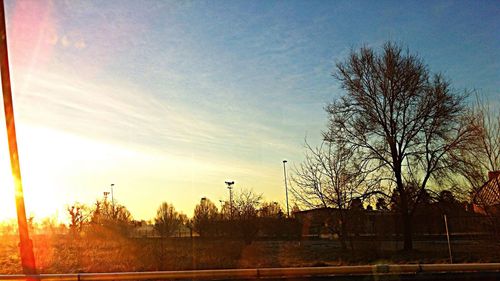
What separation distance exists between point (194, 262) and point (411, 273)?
36.8ft

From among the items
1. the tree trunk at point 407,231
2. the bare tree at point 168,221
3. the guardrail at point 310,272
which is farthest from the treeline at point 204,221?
the guardrail at point 310,272

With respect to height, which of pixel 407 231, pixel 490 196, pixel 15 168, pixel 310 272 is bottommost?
pixel 310 272

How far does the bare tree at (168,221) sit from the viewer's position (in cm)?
4569

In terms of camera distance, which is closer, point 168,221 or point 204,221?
point 204,221

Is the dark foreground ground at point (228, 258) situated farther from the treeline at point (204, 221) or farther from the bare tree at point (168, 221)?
the bare tree at point (168, 221)

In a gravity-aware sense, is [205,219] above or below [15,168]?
below

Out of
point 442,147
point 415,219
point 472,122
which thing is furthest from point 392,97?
point 415,219

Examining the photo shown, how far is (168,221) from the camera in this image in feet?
156

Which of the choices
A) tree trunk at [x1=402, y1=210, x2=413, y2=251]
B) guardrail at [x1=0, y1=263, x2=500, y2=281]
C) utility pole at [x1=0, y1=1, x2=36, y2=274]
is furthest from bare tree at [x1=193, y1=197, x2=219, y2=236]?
utility pole at [x1=0, y1=1, x2=36, y2=274]

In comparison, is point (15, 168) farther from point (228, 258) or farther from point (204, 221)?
point (204, 221)

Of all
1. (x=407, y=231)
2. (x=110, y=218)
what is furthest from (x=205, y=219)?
(x=110, y=218)

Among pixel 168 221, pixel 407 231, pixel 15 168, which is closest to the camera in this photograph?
pixel 15 168

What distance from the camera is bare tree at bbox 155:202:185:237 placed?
45688mm

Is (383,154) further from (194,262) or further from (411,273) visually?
(411,273)
